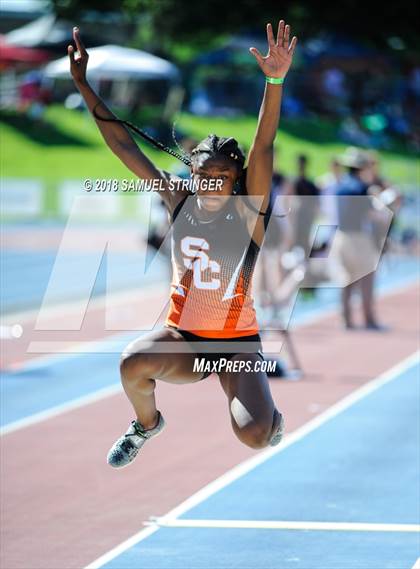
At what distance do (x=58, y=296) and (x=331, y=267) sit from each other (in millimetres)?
4599

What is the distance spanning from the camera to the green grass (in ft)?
118

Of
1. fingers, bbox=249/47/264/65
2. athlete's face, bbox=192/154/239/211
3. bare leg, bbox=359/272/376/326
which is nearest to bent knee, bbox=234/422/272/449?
athlete's face, bbox=192/154/239/211

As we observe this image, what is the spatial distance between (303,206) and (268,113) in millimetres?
10994

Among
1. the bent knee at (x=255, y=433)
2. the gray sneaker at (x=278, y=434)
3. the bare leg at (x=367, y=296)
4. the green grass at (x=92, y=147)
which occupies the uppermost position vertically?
the bent knee at (x=255, y=433)

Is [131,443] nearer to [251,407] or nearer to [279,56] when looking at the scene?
[251,407]

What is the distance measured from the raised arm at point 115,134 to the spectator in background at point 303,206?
29.5ft

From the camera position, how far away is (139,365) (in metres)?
6.16

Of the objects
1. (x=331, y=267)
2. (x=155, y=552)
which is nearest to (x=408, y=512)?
(x=155, y=552)

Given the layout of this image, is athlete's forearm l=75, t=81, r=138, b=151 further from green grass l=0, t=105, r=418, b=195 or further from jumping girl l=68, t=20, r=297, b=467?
green grass l=0, t=105, r=418, b=195

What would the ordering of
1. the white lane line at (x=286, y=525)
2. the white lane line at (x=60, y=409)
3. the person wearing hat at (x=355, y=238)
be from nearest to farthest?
the white lane line at (x=286, y=525) → the white lane line at (x=60, y=409) → the person wearing hat at (x=355, y=238)

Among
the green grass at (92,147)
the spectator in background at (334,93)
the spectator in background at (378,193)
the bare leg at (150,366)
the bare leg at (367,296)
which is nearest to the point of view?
the bare leg at (150,366)

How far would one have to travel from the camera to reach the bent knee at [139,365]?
6.16m

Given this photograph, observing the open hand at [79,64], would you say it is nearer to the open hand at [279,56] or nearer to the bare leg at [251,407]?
the open hand at [279,56]

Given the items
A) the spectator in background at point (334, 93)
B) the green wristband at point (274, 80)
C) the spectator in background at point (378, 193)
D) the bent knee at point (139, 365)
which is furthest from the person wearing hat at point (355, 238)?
the spectator in background at point (334, 93)
